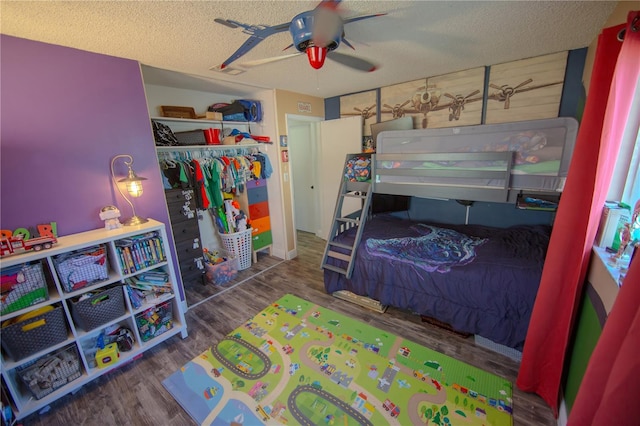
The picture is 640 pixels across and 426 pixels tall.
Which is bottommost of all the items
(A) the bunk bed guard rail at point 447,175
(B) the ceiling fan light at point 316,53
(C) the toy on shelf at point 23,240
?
(C) the toy on shelf at point 23,240

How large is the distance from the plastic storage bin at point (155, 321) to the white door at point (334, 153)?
236cm

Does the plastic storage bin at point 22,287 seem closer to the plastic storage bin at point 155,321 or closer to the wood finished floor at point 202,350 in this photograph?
the plastic storage bin at point 155,321

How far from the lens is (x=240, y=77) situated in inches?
107

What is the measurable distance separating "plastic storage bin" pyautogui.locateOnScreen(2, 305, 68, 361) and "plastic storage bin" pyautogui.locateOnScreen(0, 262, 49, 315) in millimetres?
89

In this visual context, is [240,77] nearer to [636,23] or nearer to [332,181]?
[332,181]

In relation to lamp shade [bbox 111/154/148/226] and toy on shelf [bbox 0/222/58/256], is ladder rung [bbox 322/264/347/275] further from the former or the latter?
toy on shelf [bbox 0/222/58/256]

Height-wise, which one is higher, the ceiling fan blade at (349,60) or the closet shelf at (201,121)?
the ceiling fan blade at (349,60)

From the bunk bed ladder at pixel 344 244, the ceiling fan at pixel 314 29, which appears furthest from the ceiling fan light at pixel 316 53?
the bunk bed ladder at pixel 344 244

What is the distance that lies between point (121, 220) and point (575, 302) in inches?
129

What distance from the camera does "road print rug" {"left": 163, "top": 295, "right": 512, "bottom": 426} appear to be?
5.18 ft

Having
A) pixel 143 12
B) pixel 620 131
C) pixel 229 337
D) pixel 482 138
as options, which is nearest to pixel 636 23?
pixel 620 131

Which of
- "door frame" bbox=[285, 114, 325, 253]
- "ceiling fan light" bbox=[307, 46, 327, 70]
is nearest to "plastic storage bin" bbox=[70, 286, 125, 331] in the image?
"ceiling fan light" bbox=[307, 46, 327, 70]

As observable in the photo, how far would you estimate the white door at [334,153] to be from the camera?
3.76 metres

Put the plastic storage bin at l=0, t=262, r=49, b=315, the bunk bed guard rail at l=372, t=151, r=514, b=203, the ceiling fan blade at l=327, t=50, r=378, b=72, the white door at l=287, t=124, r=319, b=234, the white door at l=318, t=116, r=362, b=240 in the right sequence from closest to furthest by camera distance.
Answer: the plastic storage bin at l=0, t=262, r=49, b=315
the ceiling fan blade at l=327, t=50, r=378, b=72
the bunk bed guard rail at l=372, t=151, r=514, b=203
the white door at l=318, t=116, r=362, b=240
the white door at l=287, t=124, r=319, b=234
